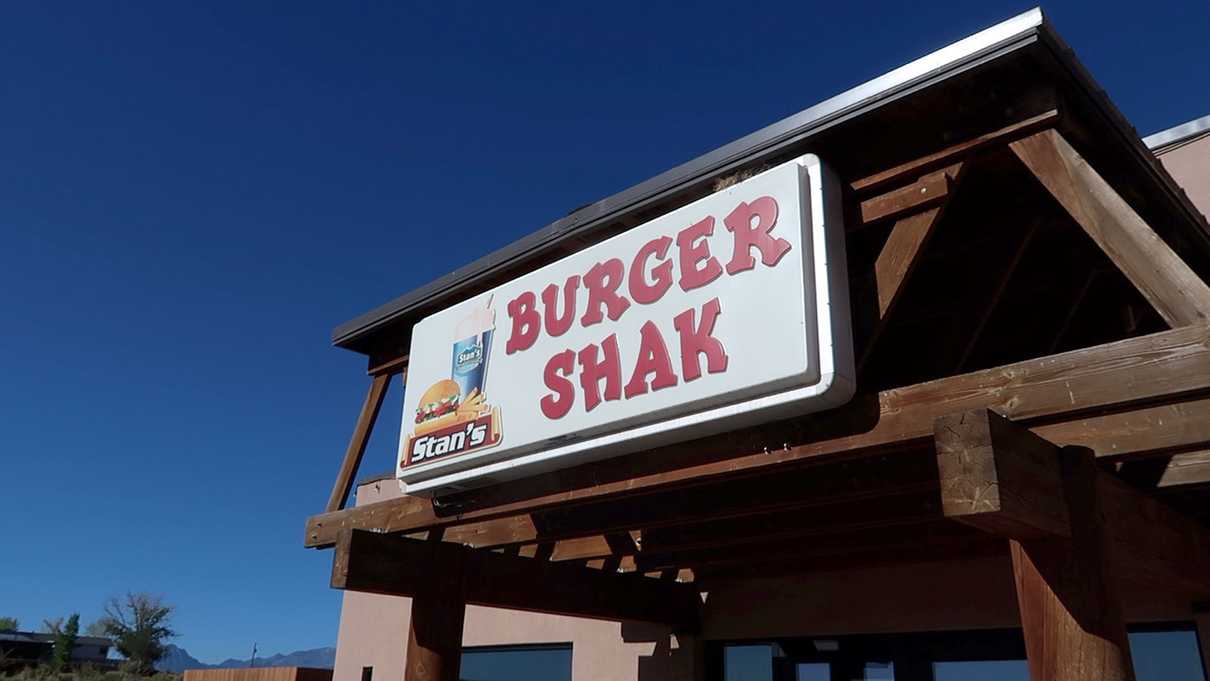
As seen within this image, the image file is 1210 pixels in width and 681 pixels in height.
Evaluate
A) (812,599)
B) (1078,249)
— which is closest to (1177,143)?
(1078,249)

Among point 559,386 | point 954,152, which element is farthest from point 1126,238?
point 559,386

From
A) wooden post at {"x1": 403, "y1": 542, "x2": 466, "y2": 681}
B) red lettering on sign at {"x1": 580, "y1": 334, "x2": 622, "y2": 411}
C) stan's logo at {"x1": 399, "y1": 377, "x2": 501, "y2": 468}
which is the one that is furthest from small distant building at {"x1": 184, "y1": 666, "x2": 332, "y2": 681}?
red lettering on sign at {"x1": 580, "y1": 334, "x2": 622, "y2": 411}

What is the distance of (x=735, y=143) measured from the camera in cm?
449

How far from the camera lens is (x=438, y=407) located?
5.51 metres

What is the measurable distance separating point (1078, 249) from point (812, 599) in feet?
11.7

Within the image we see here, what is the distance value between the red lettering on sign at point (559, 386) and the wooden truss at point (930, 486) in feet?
1.27

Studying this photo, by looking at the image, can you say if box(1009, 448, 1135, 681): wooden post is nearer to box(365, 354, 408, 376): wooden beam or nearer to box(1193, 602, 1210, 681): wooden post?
box(1193, 602, 1210, 681): wooden post

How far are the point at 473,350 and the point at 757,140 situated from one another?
2.07m

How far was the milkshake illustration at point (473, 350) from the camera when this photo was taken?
5.30 meters

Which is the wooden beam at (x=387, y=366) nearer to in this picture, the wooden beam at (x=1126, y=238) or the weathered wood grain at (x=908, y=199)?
the weathered wood grain at (x=908, y=199)

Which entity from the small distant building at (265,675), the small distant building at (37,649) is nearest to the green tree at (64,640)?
the small distant building at (37,649)

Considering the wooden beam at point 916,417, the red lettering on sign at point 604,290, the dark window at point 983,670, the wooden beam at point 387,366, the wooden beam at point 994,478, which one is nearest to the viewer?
the wooden beam at point 994,478

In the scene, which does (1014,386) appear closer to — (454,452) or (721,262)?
(721,262)

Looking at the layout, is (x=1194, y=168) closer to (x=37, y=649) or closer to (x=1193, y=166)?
(x=1193, y=166)
